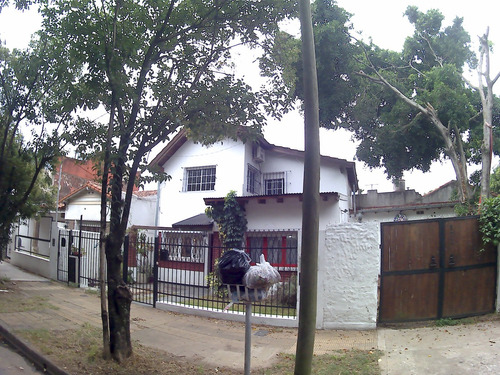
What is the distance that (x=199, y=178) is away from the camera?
54.7 ft

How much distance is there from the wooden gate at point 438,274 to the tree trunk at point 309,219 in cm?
339

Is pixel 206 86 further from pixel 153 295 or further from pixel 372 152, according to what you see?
pixel 372 152

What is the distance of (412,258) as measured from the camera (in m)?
7.29

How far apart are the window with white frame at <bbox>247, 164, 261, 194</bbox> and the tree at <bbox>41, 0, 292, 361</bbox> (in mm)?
9119

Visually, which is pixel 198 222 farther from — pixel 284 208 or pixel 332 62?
pixel 332 62

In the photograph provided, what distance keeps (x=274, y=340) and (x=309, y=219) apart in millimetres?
3425

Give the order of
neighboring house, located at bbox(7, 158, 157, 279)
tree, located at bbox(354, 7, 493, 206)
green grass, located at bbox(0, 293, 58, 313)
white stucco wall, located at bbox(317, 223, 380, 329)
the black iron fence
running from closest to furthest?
white stucco wall, located at bbox(317, 223, 380, 329)
green grass, located at bbox(0, 293, 58, 313)
the black iron fence
tree, located at bbox(354, 7, 493, 206)
neighboring house, located at bbox(7, 158, 157, 279)

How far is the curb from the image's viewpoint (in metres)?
5.30

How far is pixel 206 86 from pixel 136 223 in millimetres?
12203

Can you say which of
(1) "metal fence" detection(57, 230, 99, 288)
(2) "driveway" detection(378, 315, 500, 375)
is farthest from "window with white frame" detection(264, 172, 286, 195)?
(2) "driveway" detection(378, 315, 500, 375)

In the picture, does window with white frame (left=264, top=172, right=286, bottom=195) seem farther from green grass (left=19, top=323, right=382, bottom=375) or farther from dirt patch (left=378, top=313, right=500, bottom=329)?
green grass (left=19, top=323, right=382, bottom=375)

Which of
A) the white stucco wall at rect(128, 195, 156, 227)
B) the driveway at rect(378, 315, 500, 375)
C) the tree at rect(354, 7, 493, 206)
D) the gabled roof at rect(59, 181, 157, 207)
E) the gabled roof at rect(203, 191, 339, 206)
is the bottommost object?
the driveway at rect(378, 315, 500, 375)

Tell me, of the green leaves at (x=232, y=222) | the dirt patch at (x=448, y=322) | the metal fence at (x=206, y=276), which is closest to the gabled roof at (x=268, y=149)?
the green leaves at (x=232, y=222)

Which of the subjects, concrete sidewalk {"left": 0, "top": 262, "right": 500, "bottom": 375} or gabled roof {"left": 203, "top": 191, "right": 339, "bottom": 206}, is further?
gabled roof {"left": 203, "top": 191, "right": 339, "bottom": 206}
